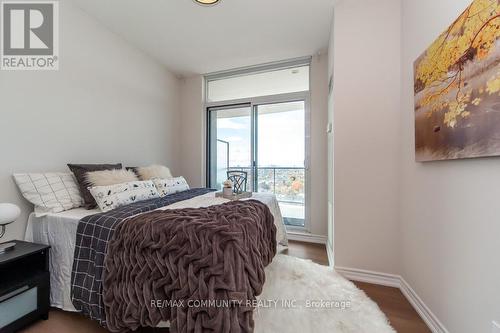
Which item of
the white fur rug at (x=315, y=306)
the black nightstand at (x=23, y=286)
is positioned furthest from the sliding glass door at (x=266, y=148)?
the black nightstand at (x=23, y=286)

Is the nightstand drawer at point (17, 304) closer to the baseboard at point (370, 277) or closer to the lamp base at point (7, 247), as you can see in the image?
the lamp base at point (7, 247)

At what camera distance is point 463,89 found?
1201 mm

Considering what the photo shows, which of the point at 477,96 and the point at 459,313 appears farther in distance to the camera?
the point at 459,313

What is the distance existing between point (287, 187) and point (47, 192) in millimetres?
3040

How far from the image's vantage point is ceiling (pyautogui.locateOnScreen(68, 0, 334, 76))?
7.49ft

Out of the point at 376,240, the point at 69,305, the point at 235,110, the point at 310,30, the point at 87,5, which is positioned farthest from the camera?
the point at 235,110

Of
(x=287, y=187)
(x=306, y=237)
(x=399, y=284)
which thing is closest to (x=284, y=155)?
(x=287, y=187)

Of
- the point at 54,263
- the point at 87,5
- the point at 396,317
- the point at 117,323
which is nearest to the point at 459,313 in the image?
the point at 396,317

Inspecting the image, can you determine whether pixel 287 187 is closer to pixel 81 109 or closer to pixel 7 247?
pixel 81 109

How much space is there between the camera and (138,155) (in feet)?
10.1

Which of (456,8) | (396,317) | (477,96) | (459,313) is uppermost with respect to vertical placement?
(456,8)

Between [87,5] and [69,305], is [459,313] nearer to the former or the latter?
[69,305]

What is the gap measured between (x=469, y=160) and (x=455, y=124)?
23cm

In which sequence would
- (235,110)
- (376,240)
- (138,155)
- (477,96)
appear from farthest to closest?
(235,110), (138,155), (376,240), (477,96)
